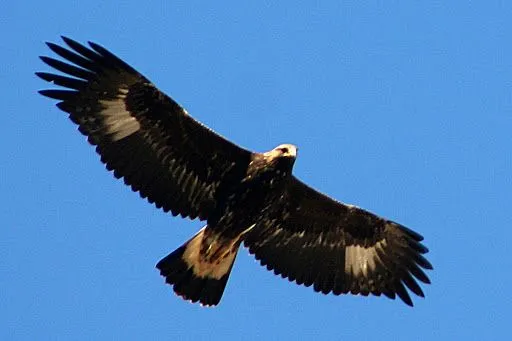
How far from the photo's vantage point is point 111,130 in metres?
16.8

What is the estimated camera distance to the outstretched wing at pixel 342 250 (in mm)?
17750

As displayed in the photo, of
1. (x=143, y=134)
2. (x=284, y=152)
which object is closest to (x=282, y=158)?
(x=284, y=152)

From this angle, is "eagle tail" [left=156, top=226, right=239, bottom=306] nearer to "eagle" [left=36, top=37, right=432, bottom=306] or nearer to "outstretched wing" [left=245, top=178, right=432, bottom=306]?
"eagle" [left=36, top=37, right=432, bottom=306]

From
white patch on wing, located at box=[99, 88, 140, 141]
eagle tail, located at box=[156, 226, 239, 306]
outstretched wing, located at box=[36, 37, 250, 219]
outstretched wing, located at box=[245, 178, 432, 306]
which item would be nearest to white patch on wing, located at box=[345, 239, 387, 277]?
outstretched wing, located at box=[245, 178, 432, 306]

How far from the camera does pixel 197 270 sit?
17.2 metres

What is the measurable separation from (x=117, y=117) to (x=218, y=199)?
161cm

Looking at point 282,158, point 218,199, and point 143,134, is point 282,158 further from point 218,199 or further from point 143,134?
point 143,134

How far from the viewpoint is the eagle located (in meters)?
16.7

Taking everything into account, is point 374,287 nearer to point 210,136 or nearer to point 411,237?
point 411,237

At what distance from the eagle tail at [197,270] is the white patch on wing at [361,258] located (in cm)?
163

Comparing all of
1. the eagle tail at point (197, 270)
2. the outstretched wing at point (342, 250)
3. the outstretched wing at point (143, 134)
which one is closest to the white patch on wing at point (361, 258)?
the outstretched wing at point (342, 250)

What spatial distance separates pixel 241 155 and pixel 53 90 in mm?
2414

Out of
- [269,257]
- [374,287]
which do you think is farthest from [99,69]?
[374,287]

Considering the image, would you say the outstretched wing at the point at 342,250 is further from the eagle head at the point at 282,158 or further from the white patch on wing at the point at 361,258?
the eagle head at the point at 282,158
